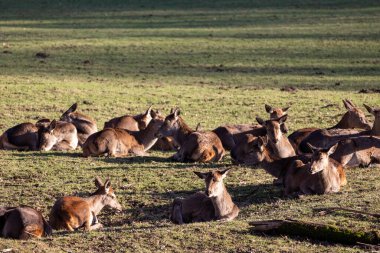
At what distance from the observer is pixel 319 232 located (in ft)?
32.1

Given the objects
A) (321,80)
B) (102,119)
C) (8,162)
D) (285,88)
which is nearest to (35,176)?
(8,162)

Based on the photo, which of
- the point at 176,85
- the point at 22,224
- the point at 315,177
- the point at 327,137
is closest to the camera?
the point at 22,224

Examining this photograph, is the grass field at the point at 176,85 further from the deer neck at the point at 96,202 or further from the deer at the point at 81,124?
the deer at the point at 81,124

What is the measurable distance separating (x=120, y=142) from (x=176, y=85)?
329 inches

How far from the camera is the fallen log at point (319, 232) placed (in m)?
9.66

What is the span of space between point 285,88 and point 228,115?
3878 millimetres

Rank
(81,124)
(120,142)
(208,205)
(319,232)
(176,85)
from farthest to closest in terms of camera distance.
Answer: (176,85) → (81,124) → (120,142) → (208,205) → (319,232)

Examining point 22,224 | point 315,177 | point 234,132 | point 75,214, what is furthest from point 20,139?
point 22,224

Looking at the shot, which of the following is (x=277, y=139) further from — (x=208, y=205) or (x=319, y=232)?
(x=319, y=232)

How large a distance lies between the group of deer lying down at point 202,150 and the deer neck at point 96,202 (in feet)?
0.04

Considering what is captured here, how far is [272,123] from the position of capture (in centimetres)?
1470

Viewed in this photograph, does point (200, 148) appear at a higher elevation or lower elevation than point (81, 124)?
lower

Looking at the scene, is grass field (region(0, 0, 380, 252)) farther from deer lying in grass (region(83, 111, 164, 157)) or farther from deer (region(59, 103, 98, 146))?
deer (region(59, 103, 98, 146))

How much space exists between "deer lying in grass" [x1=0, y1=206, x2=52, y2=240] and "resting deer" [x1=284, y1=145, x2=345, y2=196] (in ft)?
11.3
